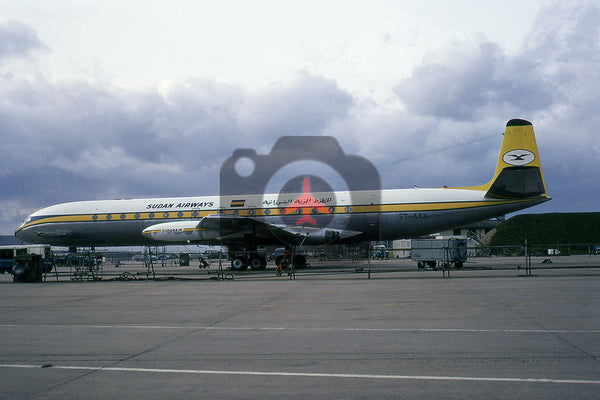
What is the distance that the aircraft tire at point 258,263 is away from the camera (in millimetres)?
28984

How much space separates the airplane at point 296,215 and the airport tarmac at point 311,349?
15.6 m

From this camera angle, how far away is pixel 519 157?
2570 cm

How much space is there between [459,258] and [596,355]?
2104 cm

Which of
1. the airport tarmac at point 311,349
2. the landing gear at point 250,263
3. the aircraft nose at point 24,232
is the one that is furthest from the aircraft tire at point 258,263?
the airport tarmac at point 311,349

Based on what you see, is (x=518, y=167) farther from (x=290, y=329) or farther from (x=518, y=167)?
(x=290, y=329)

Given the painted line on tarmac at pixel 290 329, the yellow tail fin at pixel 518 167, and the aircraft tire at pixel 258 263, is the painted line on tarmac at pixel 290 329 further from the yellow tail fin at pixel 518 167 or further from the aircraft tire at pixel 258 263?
the aircraft tire at pixel 258 263

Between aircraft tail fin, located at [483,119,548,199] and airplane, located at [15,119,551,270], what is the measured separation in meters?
0.05

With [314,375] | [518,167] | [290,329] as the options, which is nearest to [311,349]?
[314,375]

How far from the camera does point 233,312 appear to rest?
1009cm

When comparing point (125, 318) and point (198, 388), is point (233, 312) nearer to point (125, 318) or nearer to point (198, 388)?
point (125, 318)

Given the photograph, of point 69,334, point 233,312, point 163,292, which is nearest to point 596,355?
point 233,312

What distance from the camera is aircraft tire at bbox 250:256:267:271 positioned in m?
29.0

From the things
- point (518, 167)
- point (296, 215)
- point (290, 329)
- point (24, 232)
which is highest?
point (518, 167)

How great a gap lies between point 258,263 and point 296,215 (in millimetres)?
3888
